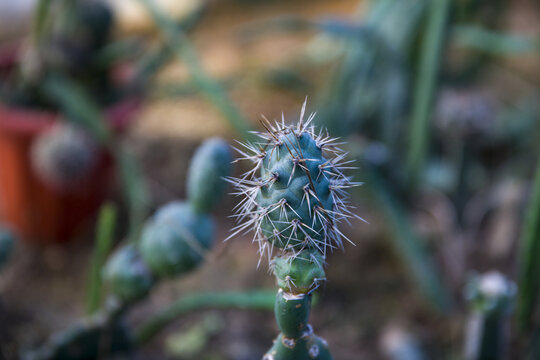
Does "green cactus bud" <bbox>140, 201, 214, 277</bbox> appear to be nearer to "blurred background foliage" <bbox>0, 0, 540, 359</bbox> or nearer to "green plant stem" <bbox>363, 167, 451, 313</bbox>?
"blurred background foliage" <bbox>0, 0, 540, 359</bbox>

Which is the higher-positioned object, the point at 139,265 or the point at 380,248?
the point at 380,248

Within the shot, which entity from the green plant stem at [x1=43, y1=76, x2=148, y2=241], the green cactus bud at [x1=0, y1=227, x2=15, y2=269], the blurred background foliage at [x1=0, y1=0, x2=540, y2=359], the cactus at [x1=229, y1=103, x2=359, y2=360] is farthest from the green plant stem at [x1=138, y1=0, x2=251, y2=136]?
the cactus at [x1=229, y1=103, x2=359, y2=360]

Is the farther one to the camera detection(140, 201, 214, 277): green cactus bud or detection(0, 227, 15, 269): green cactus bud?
detection(0, 227, 15, 269): green cactus bud

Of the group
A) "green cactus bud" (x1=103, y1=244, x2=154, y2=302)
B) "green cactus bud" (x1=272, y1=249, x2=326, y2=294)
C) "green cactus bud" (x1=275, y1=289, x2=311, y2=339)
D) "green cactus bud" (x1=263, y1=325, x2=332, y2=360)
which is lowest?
"green cactus bud" (x1=263, y1=325, x2=332, y2=360)

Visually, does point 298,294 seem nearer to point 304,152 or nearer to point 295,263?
point 295,263

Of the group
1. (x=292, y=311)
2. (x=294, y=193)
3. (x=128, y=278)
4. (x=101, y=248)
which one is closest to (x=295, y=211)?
(x=294, y=193)

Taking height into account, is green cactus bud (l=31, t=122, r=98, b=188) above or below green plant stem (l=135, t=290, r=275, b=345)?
above

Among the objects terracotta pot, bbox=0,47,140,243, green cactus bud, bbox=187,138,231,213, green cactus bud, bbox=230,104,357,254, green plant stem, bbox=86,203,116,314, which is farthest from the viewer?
terracotta pot, bbox=0,47,140,243

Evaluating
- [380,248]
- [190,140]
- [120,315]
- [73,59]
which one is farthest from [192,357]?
[190,140]
